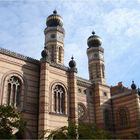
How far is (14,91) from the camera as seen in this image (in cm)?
2236

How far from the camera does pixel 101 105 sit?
2986 cm

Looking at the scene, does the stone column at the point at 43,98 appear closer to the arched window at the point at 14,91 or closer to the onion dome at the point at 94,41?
the arched window at the point at 14,91

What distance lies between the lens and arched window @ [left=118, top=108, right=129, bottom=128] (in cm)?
3021

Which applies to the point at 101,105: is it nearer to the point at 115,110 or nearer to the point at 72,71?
the point at 115,110

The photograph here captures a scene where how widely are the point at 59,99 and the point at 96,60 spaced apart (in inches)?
477

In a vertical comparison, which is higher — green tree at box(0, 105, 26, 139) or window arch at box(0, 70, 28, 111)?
window arch at box(0, 70, 28, 111)

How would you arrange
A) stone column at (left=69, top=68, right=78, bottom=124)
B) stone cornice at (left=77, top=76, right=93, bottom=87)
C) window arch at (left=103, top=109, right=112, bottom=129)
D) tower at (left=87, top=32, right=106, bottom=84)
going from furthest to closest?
tower at (left=87, top=32, right=106, bottom=84) → window arch at (left=103, top=109, right=112, bottom=129) → stone cornice at (left=77, top=76, right=93, bottom=87) → stone column at (left=69, top=68, right=78, bottom=124)

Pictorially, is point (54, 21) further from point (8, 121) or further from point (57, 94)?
point (8, 121)

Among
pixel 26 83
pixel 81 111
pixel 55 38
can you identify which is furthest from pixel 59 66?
pixel 55 38

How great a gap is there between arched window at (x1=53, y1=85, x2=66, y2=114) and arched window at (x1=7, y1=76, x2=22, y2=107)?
3.57 meters

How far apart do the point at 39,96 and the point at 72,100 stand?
363cm

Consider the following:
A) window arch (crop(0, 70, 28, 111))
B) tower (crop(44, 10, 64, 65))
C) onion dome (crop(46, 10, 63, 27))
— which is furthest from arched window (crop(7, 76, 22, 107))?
onion dome (crop(46, 10, 63, 27))

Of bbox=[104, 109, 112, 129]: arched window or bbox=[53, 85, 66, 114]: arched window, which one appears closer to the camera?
bbox=[53, 85, 66, 114]: arched window

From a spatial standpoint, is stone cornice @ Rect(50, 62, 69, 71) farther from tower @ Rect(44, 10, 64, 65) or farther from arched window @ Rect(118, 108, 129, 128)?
arched window @ Rect(118, 108, 129, 128)
